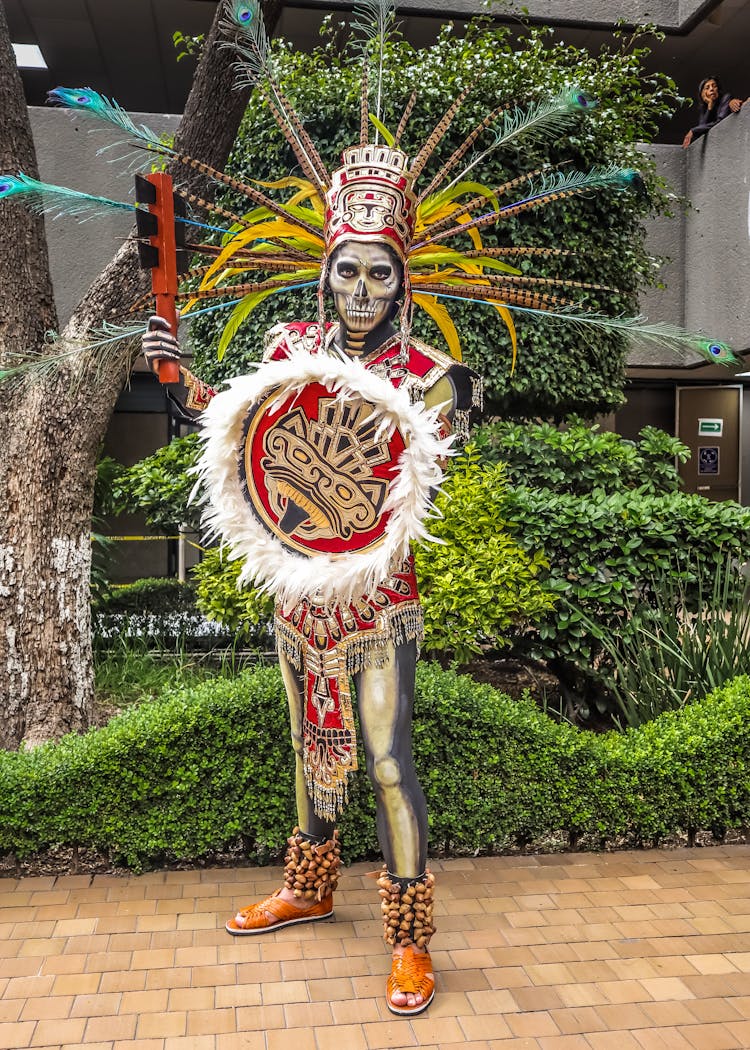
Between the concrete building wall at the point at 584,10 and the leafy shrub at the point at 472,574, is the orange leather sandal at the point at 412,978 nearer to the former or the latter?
the leafy shrub at the point at 472,574

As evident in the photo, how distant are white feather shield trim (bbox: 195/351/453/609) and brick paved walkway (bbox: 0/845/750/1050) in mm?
1272

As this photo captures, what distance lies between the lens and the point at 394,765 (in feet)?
9.83

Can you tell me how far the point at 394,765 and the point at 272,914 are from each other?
0.86 meters

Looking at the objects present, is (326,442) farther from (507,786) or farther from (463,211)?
(507,786)

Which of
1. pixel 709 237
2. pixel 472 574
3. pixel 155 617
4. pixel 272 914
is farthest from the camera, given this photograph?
pixel 709 237

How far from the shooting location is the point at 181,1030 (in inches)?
109

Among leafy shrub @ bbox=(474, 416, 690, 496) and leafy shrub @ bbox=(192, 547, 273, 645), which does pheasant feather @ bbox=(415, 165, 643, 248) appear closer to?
leafy shrub @ bbox=(474, 416, 690, 496)

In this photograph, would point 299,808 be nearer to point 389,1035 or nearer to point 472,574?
point 389,1035

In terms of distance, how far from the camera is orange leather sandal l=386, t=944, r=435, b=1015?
2863mm

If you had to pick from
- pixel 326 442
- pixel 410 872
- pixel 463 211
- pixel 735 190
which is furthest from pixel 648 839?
pixel 735 190

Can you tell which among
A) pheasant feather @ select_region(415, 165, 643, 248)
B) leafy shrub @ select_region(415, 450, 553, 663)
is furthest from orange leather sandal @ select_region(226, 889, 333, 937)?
pheasant feather @ select_region(415, 165, 643, 248)

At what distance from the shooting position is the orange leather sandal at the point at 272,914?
3.35 m

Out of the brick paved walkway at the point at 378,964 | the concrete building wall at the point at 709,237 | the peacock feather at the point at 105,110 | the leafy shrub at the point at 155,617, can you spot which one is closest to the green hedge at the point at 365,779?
the brick paved walkway at the point at 378,964

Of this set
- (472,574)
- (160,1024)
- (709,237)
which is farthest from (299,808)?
(709,237)
